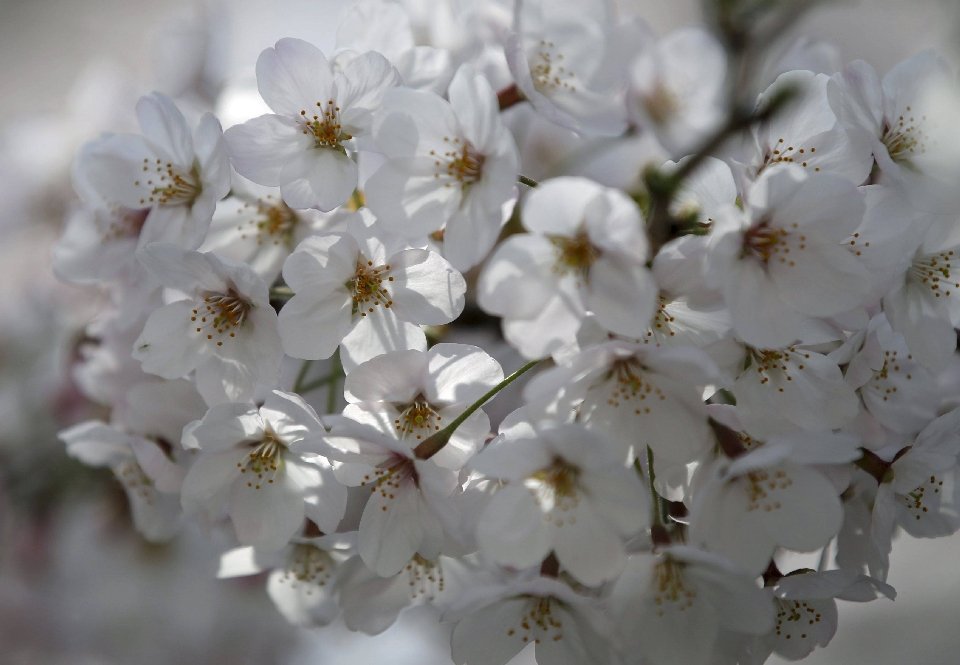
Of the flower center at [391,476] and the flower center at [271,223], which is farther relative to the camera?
the flower center at [271,223]

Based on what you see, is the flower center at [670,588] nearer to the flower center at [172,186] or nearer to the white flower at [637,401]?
the white flower at [637,401]

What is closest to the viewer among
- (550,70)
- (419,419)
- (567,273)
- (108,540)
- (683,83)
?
(567,273)

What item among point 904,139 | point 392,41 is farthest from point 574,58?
point 904,139

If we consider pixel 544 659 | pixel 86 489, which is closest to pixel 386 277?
pixel 544 659

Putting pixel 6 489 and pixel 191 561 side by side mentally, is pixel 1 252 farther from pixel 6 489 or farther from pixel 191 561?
pixel 191 561

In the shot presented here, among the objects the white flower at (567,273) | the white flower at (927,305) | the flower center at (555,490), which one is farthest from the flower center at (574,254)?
the white flower at (927,305)

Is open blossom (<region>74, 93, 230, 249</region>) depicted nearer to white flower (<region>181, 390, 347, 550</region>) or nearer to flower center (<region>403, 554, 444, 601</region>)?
white flower (<region>181, 390, 347, 550</region>)

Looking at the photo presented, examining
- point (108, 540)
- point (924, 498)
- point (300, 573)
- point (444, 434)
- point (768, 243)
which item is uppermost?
point (768, 243)

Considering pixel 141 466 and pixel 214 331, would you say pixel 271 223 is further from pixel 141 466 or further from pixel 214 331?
pixel 141 466
